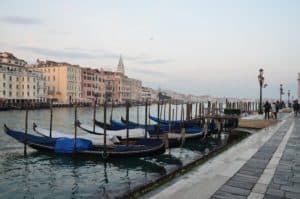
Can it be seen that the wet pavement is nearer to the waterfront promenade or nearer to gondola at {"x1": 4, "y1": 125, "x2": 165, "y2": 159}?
the waterfront promenade

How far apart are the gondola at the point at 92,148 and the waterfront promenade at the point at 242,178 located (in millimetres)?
5338

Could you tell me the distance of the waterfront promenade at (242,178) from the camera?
5344 millimetres

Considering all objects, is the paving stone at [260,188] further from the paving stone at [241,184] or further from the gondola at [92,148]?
the gondola at [92,148]

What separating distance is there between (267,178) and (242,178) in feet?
1.60

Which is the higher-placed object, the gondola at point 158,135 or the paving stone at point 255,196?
the paving stone at point 255,196

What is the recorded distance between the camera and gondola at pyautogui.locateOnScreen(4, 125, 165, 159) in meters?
14.3

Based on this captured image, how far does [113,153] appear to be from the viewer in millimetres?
14547

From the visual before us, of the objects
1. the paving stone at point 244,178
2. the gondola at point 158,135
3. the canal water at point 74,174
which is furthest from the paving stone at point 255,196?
the gondola at point 158,135

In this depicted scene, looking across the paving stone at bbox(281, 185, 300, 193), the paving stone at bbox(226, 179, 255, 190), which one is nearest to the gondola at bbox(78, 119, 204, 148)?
the paving stone at bbox(226, 179, 255, 190)

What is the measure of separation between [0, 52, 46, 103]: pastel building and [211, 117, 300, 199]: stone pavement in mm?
72909

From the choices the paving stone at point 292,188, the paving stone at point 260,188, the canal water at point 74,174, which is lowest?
the canal water at point 74,174

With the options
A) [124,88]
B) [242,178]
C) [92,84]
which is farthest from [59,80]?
[242,178]

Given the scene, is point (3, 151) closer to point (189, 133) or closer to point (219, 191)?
point (189, 133)

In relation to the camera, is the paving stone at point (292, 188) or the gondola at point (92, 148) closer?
the paving stone at point (292, 188)
